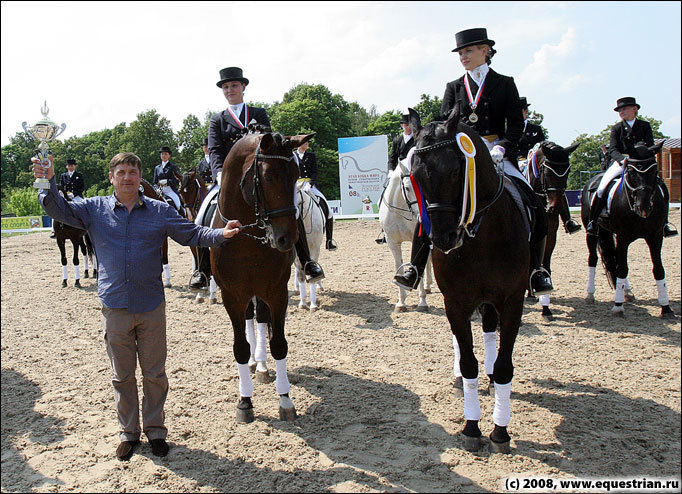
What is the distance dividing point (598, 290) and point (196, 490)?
27.4 feet

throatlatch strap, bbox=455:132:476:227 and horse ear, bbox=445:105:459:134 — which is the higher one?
horse ear, bbox=445:105:459:134

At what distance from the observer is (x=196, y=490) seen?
3516 millimetres

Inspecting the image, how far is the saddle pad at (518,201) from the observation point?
4145 mm

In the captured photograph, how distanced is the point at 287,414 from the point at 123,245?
216cm

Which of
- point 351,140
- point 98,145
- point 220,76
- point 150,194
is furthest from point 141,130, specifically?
point 220,76

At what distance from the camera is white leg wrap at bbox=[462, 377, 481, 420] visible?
398 cm

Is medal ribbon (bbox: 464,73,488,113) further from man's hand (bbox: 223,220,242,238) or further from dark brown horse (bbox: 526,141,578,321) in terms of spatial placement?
dark brown horse (bbox: 526,141,578,321)

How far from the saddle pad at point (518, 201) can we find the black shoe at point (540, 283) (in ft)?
1.69

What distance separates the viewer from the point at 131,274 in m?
3.83

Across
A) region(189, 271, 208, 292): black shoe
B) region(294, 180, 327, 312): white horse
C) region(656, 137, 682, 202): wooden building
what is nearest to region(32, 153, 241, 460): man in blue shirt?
region(189, 271, 208, 292): black shoe

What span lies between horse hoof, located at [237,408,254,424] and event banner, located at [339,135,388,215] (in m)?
21.4

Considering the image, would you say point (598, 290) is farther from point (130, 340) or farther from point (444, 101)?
point (130, 340)

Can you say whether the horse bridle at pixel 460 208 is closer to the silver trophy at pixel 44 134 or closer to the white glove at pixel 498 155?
the white glove at pixel 498 155

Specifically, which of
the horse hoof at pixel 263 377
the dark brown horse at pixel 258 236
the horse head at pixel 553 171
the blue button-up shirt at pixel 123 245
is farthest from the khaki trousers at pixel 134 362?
the horse head at pixel 553 171
